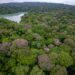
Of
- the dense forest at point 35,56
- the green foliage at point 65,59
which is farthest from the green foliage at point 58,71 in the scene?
the green foliage at point 65,59

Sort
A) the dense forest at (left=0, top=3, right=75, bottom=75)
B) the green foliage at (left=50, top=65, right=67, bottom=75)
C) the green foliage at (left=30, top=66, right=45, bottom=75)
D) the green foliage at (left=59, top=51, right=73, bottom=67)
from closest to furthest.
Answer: the green foliage at (left=30, top=66, right=45, bottom=75), the green foliage at (left=50, top=65, right=67, bottom=75), the dense forest at (left=0, top=3, right=75, bottom=75), the green foliage at (left=59, top=51, right=73, bottom=67)

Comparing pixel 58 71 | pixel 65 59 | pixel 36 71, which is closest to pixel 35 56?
pixel 36 71

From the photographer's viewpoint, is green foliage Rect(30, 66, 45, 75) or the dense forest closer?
green foliage Rect(30, 66, 45, 75)

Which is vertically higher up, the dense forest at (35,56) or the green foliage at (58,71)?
the dense forest at (35,56)

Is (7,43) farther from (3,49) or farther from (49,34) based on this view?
(49,34)

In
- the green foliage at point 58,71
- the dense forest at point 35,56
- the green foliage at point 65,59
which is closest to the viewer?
the green foliage at point 58,71

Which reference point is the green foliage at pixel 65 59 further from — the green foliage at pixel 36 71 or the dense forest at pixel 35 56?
the green foliage at pixel 36 71

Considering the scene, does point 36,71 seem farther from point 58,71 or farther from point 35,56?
point 58,71

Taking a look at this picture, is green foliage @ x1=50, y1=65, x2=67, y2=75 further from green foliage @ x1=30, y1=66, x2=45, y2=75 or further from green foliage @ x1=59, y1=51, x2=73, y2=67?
green foliage @ x1=30, y1=66, x2=45, y2=75

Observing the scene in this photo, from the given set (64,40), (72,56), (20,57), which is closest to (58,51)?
(72,56)

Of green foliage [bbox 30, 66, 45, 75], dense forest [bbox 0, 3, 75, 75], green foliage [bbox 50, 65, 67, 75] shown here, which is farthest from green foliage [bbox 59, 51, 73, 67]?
green foliage [bbox 30, 66, 45, 75]

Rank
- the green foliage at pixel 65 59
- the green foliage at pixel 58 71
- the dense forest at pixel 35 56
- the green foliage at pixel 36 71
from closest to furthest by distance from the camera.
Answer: the green foliage at pixel 36 71 → the green foliage at pixel 58 71 → the dense forest at pixel 35 56 → the green foliage at pixel 65 59
